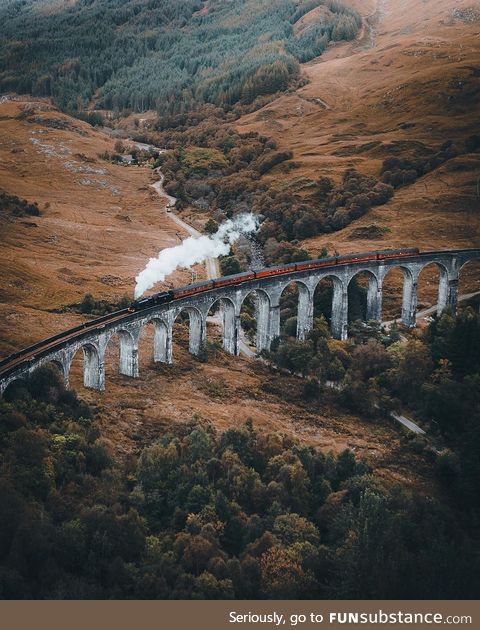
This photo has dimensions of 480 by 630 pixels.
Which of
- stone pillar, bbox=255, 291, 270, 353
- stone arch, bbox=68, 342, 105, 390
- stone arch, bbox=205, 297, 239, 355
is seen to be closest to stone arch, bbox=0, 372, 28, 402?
stone arch, bbox=68, 342, 105, 390

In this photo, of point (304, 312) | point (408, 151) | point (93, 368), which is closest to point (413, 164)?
point (408, 151)

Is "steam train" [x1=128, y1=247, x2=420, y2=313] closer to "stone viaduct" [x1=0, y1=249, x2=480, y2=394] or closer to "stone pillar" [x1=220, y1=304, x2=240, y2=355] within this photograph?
"stone viaduct" [x1=0, y1=249, x2=480, y2=394]

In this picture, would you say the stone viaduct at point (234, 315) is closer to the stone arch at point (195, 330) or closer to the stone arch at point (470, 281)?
the stone arch at point (195, 330)

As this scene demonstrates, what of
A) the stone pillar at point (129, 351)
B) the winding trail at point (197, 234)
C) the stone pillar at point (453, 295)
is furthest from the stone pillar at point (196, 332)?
the stone pillar at point (453, 295)

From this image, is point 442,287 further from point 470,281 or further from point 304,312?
point 304,312

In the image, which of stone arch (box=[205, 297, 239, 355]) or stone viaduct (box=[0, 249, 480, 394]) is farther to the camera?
stone arch (box=[205, 297, 239, 355])
